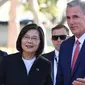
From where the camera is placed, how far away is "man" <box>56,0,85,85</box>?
9.77ft

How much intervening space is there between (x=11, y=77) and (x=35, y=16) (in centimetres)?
902

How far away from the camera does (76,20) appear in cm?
300

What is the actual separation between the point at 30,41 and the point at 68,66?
829 mm

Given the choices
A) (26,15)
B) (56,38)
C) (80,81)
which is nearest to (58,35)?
(56,38)

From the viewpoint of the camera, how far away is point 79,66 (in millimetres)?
2959

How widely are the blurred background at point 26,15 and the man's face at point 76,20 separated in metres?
4.94

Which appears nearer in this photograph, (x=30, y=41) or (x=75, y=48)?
(x=75, y=48)

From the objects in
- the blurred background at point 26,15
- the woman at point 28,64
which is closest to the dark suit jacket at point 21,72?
the woman at point 28,64

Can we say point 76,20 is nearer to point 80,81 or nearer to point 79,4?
point 79,4

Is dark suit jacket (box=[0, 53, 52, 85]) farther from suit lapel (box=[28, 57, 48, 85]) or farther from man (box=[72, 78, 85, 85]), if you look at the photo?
man (box=[72, 78, 85, 85])

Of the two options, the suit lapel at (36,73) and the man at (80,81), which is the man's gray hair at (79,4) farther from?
the suit lapel at (36,73)

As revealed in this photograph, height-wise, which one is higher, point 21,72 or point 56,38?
point 56,38

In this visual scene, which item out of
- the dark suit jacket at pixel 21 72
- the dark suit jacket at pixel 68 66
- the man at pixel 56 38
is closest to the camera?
the dark suit jacket at pixel 68 66

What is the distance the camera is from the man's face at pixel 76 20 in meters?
3.00
